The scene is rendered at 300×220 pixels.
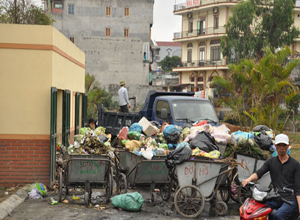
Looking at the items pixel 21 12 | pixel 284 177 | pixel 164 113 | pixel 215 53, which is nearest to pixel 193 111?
pixel 164 113

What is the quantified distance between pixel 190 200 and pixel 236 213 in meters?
1.14

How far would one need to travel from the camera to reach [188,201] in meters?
8.97

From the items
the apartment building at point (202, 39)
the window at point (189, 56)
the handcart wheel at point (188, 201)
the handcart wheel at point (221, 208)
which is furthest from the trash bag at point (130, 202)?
the window at point (189, 56)

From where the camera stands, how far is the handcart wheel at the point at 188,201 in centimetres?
893

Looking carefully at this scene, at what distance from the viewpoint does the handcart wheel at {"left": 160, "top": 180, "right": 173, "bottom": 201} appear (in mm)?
10148

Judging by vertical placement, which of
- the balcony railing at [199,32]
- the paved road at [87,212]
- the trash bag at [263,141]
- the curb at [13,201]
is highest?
the balcony railing at [199,32]

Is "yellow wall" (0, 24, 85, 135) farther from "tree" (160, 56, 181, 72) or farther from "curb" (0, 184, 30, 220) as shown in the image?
"tree" (160, 56, 181, 72)

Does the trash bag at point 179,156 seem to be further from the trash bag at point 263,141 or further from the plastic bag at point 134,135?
the plastic bag at point 134,135

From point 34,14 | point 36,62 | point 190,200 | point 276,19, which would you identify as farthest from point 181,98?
point 276,19

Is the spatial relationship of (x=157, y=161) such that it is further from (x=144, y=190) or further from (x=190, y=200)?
(x=144, y=190)

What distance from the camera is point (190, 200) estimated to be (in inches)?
A: 352

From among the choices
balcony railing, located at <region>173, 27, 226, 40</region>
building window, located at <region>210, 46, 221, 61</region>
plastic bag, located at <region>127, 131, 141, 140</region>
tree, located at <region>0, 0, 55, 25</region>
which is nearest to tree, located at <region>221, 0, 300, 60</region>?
balcony railing, located at <region>173, 27, 226, 40</region>

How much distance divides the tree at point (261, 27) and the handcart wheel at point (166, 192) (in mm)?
34338

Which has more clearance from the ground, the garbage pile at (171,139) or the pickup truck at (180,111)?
the pickup truck at (180,111)
